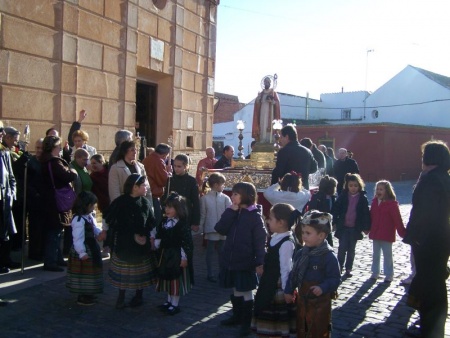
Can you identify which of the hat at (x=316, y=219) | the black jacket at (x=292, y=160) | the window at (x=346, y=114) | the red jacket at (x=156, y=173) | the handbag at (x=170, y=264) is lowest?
the handbag at (x=170, y=264)

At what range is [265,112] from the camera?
14570 millimetres

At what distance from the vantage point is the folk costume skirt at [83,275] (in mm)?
5180

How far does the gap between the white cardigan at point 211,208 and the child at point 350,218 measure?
1677mm

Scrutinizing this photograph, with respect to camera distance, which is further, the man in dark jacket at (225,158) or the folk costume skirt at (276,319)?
the man in dark jacket at (225,158)

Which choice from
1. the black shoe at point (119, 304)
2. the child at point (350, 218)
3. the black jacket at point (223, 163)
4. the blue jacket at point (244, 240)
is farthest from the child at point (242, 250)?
the black jacket at point (223, 163)

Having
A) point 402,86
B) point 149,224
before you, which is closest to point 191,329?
point 149,224

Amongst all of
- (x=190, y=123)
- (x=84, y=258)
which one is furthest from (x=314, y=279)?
(x=190, y=123)

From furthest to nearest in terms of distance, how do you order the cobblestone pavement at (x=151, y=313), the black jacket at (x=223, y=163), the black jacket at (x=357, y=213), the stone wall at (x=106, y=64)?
the black jacket at (x=223, y=163) < the stone wall at (x=106, y=64) < the black jacket at (x=357, y=213) < the cobblestone pavement at (x=151, y=313)

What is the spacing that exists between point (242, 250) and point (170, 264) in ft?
2.74

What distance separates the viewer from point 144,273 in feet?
16.8

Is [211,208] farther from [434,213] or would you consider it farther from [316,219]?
[434,213]

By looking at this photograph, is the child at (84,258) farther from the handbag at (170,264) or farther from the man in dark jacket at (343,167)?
the man in dark jacket at (343,167)

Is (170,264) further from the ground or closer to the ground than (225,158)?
closer to the ground

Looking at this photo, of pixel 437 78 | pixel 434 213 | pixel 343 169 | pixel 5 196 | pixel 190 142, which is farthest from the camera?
pixel 437 78
